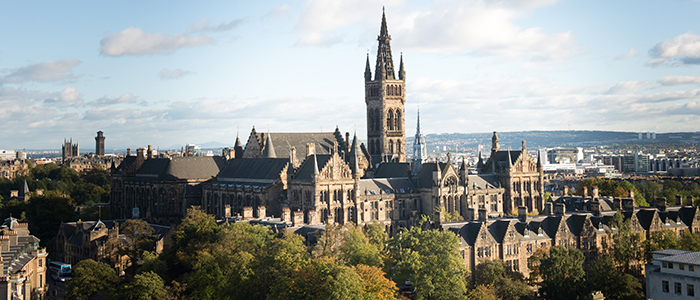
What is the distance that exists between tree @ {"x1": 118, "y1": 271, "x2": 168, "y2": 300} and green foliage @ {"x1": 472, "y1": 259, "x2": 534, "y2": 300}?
37.0 metres

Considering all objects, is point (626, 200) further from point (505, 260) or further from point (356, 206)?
point (356, 206)

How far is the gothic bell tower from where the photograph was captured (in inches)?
7111

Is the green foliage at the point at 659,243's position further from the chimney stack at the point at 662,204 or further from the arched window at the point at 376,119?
the arched window at the point at 376,119

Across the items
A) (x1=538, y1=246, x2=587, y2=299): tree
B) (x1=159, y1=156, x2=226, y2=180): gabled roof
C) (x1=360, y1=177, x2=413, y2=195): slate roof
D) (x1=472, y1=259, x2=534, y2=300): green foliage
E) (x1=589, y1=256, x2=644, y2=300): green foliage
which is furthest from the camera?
(x1=159, y1=156, x2=226, y2=180): gabled roof

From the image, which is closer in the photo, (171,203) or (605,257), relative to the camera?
(605,257)

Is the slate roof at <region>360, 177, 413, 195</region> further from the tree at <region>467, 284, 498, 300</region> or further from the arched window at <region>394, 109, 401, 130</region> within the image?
the tree at <region>467, 284, 498, 300</region>

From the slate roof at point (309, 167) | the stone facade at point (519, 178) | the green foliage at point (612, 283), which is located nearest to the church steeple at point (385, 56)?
the stone facade at point (519, 178)

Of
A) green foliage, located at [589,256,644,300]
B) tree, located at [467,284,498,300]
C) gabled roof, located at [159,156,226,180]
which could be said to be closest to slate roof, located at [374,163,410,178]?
gabled roof, located at [159,156,226,180]

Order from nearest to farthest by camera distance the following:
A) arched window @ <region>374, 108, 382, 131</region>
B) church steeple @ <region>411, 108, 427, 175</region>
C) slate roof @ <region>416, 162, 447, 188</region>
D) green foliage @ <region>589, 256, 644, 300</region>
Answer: green foliage @ <region>589, 256, 644, 300</region> → slate roof @ <region>416, 162, 447, 188</region> → church steeple @ <region>411, 108, 427, 175</region> → arched window @ <region>374, 108, 382, 131</region>

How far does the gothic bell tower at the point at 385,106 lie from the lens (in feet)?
593

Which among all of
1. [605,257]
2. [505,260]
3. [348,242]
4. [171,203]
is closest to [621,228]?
[605,257]

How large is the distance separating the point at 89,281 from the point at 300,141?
77.6 metres

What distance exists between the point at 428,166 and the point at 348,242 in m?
60.2

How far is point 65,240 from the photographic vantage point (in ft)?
423
